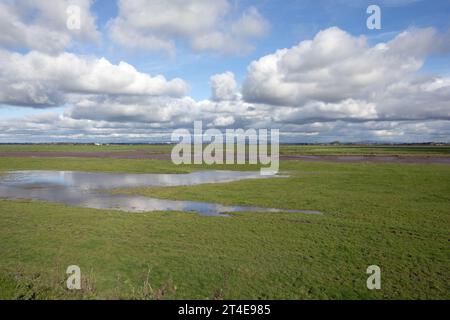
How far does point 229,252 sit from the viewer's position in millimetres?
13391

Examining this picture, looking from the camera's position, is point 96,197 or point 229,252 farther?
point 96,197

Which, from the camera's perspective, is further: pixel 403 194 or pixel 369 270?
pixel 403 194

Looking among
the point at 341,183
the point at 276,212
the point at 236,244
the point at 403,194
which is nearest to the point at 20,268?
the point at 236,244

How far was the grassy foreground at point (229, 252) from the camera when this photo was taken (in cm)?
→ 1007

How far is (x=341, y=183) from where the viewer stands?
36.2 meters

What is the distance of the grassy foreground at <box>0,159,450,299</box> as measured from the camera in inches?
396

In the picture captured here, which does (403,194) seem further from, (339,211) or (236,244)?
(236,244)

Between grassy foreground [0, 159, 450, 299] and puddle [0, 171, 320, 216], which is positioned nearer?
grassy foreground [0, 159, 450, 299]

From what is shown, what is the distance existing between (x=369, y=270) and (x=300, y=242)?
367cm

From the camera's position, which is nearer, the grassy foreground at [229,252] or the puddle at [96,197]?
the grassy foreground at [229,252]

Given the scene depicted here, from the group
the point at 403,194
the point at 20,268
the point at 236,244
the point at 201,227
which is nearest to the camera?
the point at 20,268
